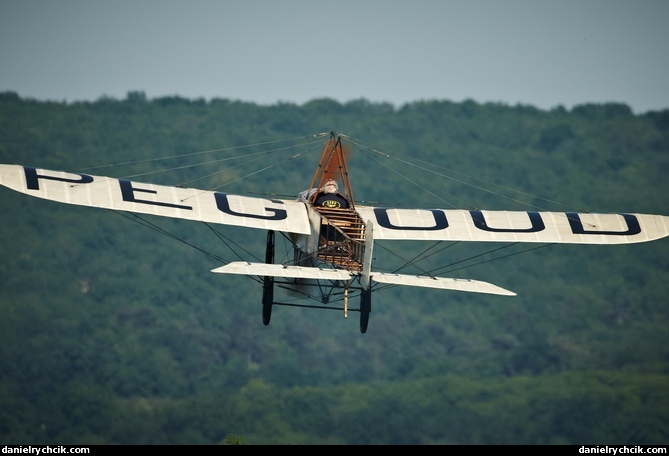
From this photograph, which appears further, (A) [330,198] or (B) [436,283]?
(A) [330,198]

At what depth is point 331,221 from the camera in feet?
104

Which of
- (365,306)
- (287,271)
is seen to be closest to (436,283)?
(365,306)

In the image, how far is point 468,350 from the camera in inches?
2239

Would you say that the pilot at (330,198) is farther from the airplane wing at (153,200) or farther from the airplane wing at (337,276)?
the airplane wing at (337,276)

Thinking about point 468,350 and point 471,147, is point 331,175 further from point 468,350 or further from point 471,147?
point 471,147

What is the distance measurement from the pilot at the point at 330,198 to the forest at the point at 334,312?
644cm

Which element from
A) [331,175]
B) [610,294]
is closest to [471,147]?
Answer: [610,294]

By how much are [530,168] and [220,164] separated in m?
15.4

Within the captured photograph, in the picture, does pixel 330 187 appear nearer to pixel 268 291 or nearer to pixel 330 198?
pixel 330 198

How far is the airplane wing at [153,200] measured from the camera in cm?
3188

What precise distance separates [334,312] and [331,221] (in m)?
27.5

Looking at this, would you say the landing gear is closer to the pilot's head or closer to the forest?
the pilot's head

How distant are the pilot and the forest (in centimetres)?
644

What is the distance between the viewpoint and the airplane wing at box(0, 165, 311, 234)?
3188 cm
